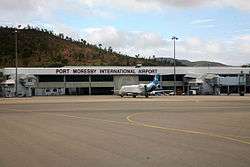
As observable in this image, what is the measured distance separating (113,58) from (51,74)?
5956 cm

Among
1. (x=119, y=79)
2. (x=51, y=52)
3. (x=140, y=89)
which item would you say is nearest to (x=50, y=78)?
(x=119, y=79)

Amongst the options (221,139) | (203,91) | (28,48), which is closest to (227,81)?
(203,91)

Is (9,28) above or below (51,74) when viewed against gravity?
above

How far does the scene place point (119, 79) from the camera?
122312mm

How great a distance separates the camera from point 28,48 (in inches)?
6457

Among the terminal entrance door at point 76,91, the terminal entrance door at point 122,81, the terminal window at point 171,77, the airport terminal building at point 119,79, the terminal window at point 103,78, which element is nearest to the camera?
the airport terminal building at point 119,79

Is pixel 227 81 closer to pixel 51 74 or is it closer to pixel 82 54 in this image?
pixel 51 74

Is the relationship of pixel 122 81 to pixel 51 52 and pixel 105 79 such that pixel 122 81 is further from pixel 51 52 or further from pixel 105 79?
pixel 51 52

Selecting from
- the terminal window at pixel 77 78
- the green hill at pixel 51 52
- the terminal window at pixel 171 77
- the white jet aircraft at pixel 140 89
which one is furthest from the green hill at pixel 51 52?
the white jet aircraft at pixel 140 89

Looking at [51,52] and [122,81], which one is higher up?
[51,52]

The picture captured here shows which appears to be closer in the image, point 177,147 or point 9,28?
point 177,147

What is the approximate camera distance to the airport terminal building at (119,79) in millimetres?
115500

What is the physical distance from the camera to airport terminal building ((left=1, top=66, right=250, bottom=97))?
116 m

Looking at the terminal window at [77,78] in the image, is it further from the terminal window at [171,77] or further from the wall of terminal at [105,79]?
the terminal window at [171,77]
